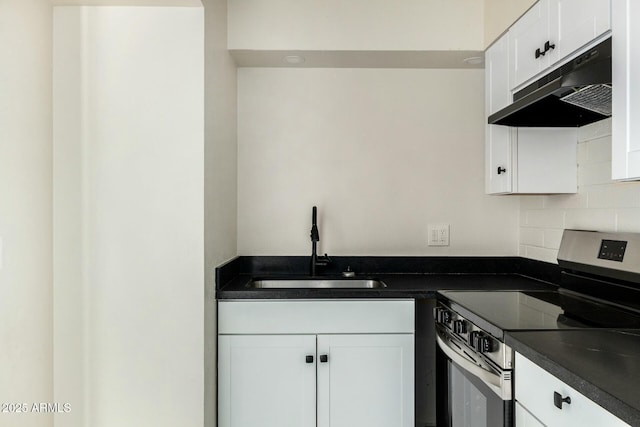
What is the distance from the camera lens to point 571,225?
199 centimetres

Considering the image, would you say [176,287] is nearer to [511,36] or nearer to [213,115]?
Result: [213,115]

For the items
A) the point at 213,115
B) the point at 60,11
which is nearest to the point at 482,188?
the point at 213,115

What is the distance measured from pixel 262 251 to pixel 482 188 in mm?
1263

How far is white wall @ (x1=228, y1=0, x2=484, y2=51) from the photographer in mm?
2174

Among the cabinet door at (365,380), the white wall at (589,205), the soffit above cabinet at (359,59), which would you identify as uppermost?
the soffit above cabinet at (359,59)

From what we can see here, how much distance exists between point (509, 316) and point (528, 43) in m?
1.09

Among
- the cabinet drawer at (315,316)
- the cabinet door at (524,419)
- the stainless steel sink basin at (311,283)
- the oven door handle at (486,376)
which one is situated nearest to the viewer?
the cabinet door at (524,419)

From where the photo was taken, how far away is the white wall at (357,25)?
2.17 meters

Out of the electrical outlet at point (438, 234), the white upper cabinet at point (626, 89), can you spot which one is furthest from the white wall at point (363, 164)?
the white upper cabinet at point (626, 89)

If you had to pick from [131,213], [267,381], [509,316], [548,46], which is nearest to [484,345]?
[509,316]

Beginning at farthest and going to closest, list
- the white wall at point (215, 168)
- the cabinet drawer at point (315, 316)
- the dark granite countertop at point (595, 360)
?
the cabinet drawer at point (315, 316) < the white wall at point (215, 168) < the dark granite countertop at point (595, 360)

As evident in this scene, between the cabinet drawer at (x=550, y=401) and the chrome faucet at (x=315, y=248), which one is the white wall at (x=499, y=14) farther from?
the cabinet drawer at (x=550, y=401)

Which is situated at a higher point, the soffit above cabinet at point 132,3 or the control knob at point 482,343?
the soffit above cabinet at point 132,3

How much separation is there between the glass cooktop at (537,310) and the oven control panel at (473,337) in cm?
3
